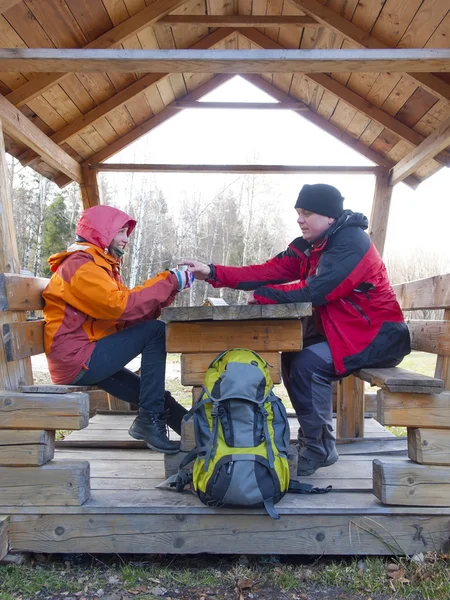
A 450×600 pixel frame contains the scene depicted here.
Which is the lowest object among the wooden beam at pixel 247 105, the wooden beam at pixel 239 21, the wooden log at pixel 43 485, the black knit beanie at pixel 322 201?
the wooden log at pixel 43 485

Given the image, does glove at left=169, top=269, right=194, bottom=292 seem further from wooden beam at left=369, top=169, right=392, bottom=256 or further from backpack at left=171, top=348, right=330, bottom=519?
wooden beam at left=369, top=169, right=392, bottom=256

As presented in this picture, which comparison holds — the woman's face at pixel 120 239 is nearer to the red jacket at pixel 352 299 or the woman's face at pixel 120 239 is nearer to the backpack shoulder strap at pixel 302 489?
the red jacket at pixel 352 299

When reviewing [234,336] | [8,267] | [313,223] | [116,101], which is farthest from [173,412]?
[116,101]

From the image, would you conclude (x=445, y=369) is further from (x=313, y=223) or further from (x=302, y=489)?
(x=313, y=223)

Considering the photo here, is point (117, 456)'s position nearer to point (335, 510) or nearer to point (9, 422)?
point (9, 422)

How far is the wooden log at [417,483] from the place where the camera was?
10.5ft

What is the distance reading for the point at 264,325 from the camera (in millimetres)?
3602

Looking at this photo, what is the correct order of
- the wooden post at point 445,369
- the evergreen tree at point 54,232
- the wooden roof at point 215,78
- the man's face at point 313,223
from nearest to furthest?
the wooden post at point 445,369
the man's face at point 313,223
the wooden roof at point 215,78
the evergreen tree at point 54,232

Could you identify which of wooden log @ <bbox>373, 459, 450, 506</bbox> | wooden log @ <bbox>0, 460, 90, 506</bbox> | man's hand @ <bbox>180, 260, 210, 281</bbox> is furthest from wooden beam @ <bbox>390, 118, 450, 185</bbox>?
wooden log @ <bbox>0, 460, 90, 506</bbox>

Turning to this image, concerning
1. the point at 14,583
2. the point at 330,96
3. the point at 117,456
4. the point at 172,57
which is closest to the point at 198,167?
the point at 330,96

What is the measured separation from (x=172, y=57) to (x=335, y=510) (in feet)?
9.40

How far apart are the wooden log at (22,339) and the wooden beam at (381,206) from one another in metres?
4.14

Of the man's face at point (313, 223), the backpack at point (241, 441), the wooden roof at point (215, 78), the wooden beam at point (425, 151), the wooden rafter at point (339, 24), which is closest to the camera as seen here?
the backpack at point (241, 441)

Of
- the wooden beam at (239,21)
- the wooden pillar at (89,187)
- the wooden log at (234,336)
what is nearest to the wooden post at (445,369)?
the wooden log at (234,336)
